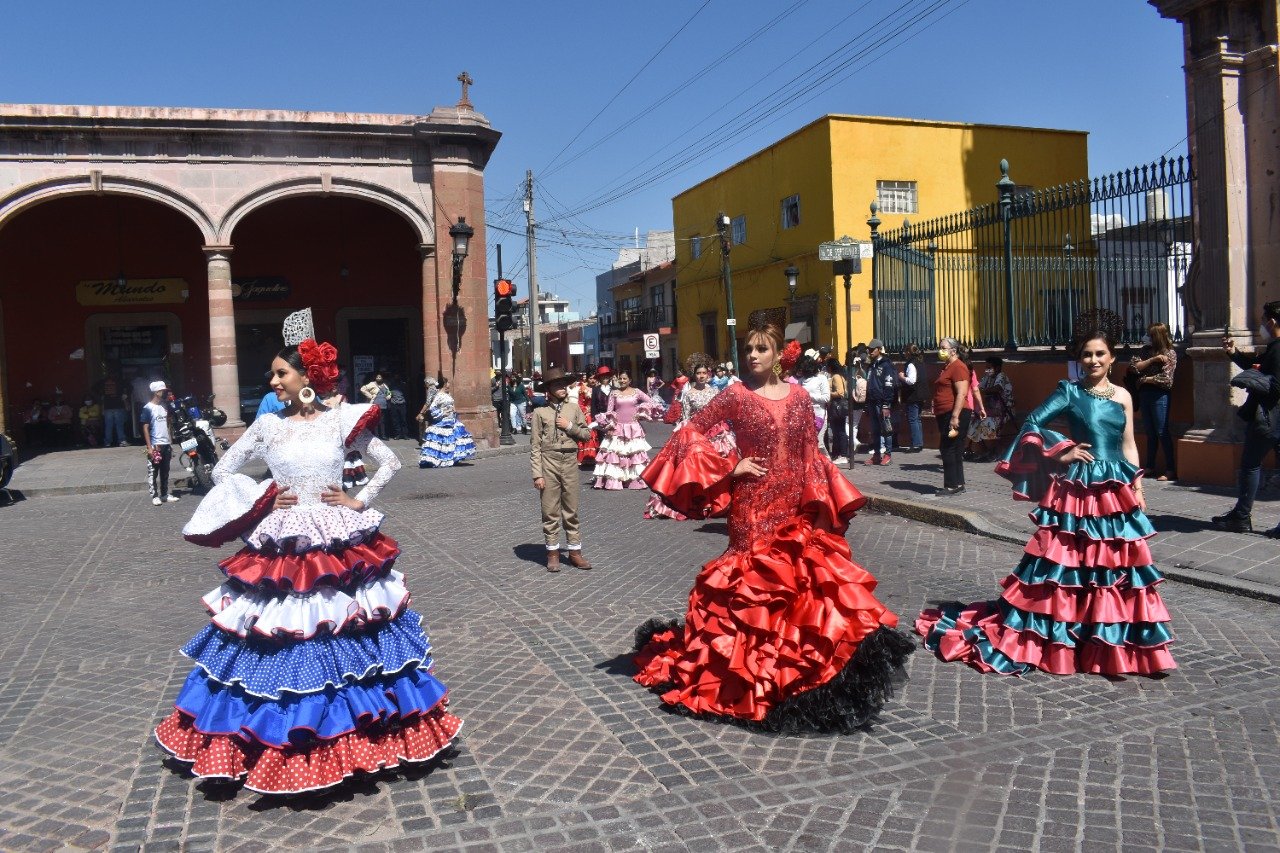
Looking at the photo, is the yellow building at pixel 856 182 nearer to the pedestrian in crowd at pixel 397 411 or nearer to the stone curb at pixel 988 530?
the pedestrian in crowd at pixel 397 411

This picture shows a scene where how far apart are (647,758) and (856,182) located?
84.7 feet

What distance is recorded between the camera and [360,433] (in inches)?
169

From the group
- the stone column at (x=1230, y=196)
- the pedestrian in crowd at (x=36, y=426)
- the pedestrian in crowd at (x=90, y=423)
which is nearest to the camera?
the stone column at (x=1230, y=196)

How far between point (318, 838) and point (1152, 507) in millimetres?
8134

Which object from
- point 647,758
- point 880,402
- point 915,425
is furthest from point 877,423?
point 647,758

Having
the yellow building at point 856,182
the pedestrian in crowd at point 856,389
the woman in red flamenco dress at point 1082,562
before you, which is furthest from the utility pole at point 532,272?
the woman in red flamenco dress at point 1082,562

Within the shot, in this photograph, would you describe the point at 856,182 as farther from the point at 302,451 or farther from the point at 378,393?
the point at 302,451

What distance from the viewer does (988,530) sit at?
9125 millimetres

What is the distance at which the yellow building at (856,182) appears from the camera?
91.4ft

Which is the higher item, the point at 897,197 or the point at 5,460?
the point at 897,197

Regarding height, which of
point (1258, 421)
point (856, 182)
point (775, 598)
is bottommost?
point (775, 598)

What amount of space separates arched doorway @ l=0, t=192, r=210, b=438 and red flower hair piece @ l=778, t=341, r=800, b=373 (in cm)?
2059

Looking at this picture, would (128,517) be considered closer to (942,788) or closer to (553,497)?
(553,497)

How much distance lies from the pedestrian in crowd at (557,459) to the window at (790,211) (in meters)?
22.8
